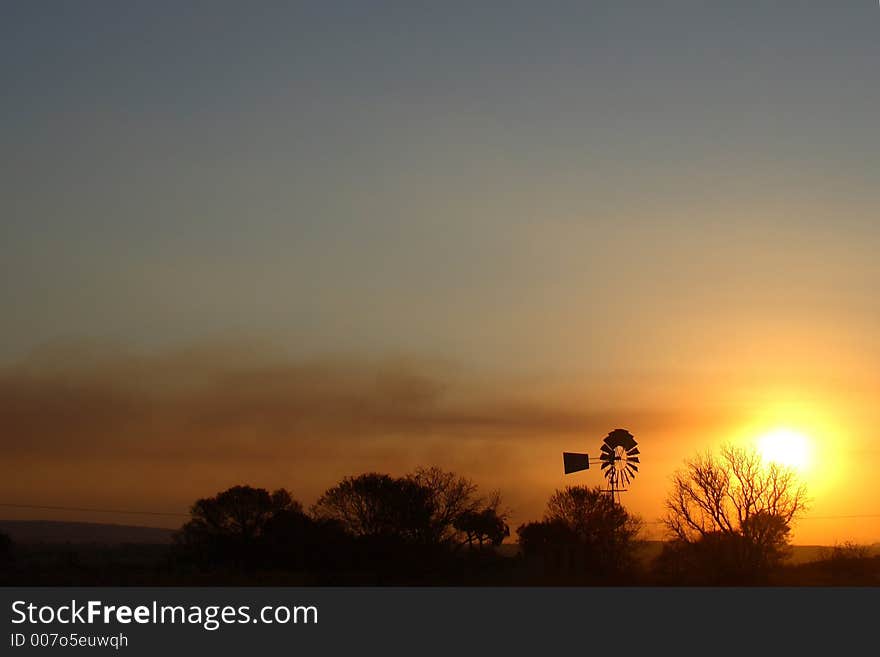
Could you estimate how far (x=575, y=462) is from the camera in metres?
56.0

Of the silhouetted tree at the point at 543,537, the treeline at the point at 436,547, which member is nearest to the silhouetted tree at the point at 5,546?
the treeline at the point at 436,547

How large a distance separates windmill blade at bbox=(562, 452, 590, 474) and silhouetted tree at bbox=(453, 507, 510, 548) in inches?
391

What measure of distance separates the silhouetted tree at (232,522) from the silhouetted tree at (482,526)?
1341 cm

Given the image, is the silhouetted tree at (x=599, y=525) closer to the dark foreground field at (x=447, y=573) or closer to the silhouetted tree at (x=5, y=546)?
the dark foreground field at (x=447, y=573)

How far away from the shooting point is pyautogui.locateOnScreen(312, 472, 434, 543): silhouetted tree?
6241 cm

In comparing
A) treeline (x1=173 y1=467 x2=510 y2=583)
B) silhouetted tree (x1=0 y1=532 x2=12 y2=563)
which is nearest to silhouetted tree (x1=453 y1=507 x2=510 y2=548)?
treeline (x1=173 y1=467 x2=510 y2=583)

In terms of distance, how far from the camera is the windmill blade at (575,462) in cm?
5588

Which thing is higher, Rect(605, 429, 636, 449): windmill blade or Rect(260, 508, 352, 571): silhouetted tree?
Rect(605, 429, 636, 449): windmill blade

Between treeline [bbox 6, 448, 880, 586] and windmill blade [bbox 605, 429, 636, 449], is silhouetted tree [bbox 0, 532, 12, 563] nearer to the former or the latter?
treeline [bbox 6, 448, 880, 586]

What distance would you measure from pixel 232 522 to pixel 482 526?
17.4m

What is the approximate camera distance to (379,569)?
5388cm
